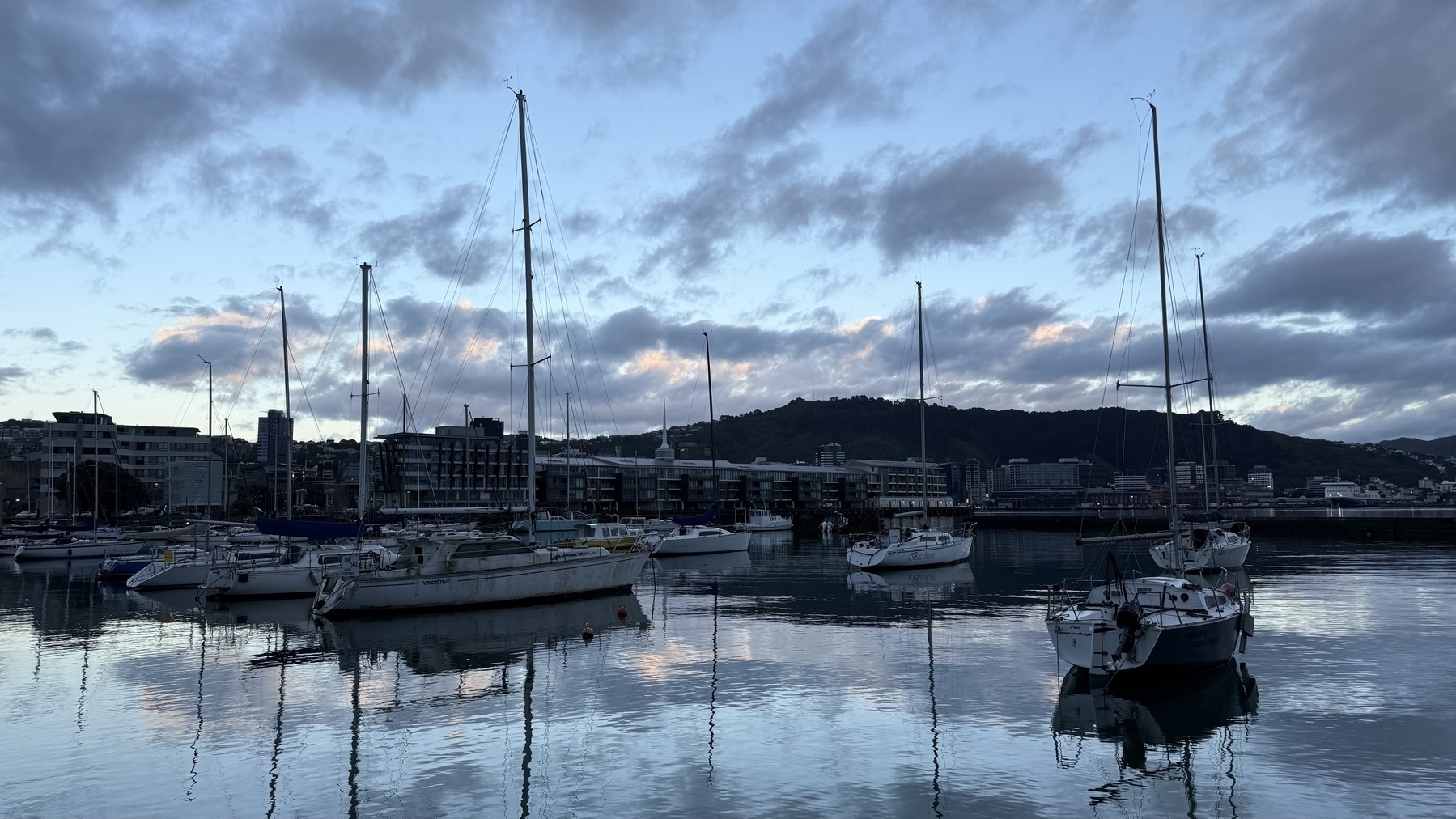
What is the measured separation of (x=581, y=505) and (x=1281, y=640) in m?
122

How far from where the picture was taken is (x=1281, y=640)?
96.8ft

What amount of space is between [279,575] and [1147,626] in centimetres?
3789

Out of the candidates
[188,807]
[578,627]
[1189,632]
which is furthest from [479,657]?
[1189,632]

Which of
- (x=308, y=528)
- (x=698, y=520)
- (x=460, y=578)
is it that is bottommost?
(x=698, y=520)

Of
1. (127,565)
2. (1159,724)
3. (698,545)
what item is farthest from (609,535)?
(1159,724)

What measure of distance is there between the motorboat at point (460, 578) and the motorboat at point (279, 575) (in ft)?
18.9

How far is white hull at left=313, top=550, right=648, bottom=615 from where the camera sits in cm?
3600

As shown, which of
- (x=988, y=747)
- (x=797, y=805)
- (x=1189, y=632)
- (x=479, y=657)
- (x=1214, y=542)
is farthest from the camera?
(x=1214, y=542)

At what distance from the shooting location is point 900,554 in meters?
58.3

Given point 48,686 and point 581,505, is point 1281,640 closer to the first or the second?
point 48,686

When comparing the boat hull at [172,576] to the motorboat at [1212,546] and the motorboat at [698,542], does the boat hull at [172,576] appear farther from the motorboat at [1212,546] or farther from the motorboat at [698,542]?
the motorboat at [1212,546]

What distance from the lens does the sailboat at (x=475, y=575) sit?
36156 mm

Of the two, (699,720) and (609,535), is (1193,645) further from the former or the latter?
(609,535)

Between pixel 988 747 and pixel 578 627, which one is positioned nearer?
pixel 988 747
